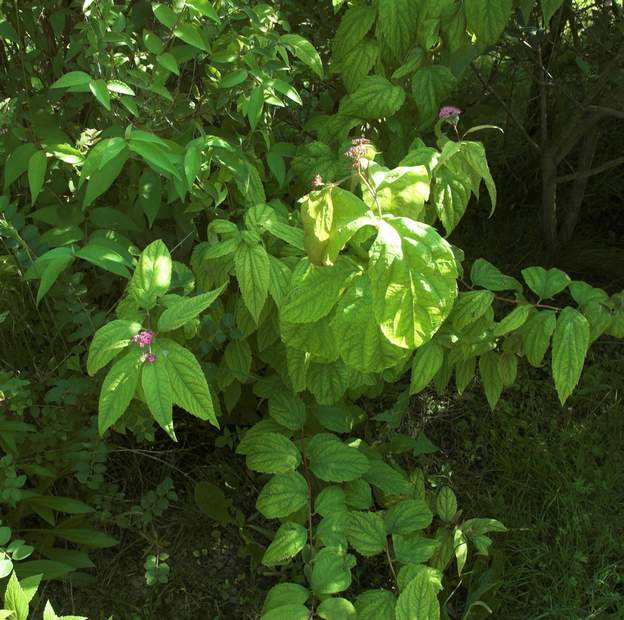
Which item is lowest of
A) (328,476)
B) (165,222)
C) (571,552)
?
(571,552)

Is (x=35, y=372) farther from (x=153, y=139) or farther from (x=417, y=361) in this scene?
(x=417, y=361)

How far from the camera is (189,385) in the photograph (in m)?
1.37

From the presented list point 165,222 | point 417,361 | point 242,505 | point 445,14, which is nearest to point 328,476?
point 417,361

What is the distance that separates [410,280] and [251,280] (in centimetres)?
49

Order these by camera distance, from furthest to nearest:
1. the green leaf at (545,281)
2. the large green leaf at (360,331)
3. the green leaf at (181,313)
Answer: the green leaf at (545,281), the green leaf at (181,313), the large green leaf at (360,331)

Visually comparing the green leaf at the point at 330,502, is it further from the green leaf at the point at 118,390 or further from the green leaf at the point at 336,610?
the green leaf at the point at 118,390

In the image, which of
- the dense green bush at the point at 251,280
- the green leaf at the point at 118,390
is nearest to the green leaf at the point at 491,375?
the dense green bush at the point at 251,280

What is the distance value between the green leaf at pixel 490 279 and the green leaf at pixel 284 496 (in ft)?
1.98

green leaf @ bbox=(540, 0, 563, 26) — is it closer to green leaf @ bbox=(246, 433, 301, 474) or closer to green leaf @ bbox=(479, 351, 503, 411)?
green leaf @ bbox=(479, 351, 503, 411)

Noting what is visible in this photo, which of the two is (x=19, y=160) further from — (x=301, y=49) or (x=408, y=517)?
(x=408, y=517)

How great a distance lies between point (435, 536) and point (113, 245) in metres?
1.09

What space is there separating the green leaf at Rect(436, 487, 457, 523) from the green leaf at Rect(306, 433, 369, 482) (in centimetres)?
30

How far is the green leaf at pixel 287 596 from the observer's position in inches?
67.1

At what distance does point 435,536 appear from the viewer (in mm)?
2102
